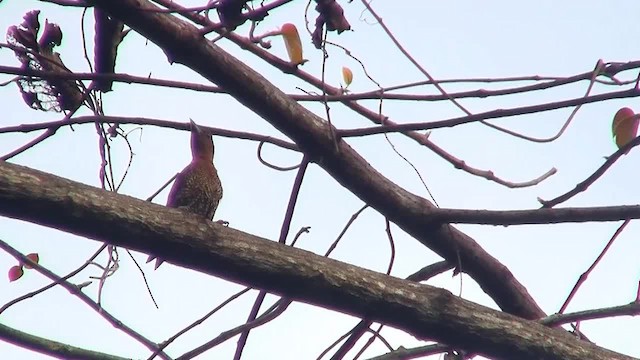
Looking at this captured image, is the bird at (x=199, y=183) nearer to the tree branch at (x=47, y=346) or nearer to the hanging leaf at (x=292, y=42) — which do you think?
the hanging leaf at (x=292, y=42)

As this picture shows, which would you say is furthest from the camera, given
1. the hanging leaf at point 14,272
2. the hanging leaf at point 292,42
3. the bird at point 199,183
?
the hanging leaf at point 14,272

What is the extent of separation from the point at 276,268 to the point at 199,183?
730mm

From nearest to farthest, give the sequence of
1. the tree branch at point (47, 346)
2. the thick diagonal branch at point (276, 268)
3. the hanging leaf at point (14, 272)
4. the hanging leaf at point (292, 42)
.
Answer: the thick diagonal branch at point (276, 268) → the tree branch at point (47, 346) → the hanging leaf at point (292, 42) → the hanging leaf at point (14, 272)

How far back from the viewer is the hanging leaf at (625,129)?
2438mm

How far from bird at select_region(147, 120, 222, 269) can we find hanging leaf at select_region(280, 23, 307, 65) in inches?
18.1

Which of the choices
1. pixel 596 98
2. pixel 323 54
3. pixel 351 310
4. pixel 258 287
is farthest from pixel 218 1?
pixel 596 98

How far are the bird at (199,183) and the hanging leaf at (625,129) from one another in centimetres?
139

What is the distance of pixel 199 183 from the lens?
276cm

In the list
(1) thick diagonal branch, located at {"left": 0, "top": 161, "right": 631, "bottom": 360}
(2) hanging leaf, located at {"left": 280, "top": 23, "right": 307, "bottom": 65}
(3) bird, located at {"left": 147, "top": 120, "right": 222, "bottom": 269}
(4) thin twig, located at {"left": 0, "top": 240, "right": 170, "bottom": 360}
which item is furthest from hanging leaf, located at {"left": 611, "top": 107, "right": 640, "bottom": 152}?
(4) thin twig, located at {"left": 0, "top": 240, "right": 170, "bottom": 360}

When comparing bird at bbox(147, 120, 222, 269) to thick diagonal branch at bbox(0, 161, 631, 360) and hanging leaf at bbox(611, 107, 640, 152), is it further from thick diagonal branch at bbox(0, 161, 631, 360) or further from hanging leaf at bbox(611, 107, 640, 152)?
hanging leaf at bbox(611, 107, 640, 152)

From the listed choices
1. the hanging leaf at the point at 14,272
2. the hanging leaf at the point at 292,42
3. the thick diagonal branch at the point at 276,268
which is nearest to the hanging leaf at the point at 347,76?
the hanging leaf at the point at 292,42

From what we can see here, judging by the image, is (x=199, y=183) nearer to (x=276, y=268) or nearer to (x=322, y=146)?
(x=322, y=146)

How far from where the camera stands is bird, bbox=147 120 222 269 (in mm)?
2656

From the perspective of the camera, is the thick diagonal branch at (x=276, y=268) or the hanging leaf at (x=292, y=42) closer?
the thick diagonal branch at (x=276, y=268)
